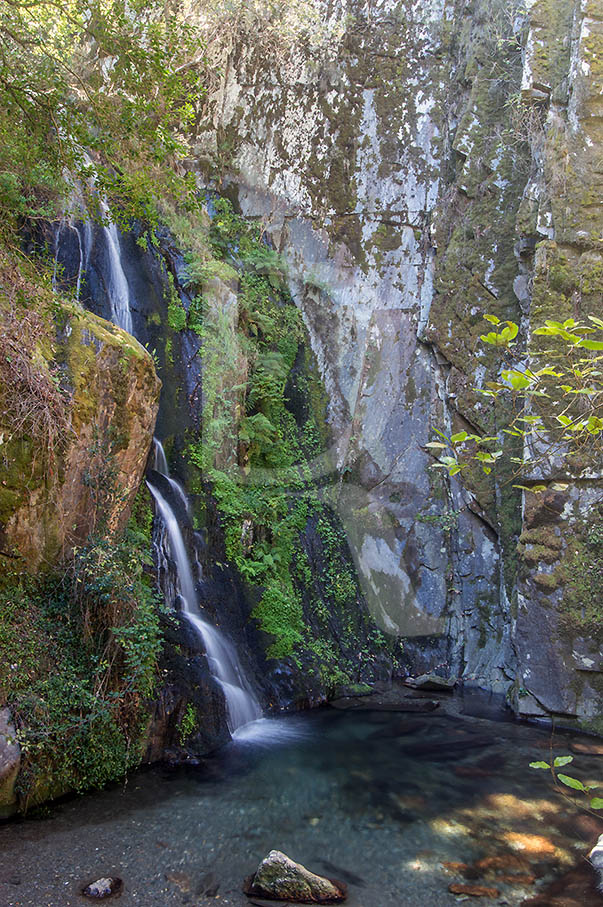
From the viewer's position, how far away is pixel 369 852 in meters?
5.00

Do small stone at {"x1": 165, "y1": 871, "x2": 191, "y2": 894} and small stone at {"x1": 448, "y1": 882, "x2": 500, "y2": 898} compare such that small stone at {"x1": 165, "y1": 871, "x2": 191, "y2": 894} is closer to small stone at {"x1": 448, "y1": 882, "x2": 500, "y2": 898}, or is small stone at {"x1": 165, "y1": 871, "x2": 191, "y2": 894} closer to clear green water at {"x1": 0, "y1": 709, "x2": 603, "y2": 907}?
clear green water at {"x1": 0, "y1": 709, "x2": 603, "y2": 907}

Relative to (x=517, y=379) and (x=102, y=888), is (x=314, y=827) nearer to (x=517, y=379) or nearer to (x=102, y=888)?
(x=102, y=888)

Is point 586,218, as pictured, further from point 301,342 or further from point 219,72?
point 219,72

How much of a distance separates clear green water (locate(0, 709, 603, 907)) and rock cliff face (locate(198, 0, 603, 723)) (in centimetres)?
293

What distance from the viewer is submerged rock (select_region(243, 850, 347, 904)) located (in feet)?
14.0

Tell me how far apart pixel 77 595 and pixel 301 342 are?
808 cm

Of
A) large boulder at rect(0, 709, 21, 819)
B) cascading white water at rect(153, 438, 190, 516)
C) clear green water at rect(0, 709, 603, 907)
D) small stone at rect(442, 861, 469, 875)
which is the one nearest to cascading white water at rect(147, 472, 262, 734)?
cascading white water at rect(153, 438, 190, 516)

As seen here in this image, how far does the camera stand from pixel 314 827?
5.36 m

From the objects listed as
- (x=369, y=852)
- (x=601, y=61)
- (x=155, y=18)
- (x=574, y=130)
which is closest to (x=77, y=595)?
(x=369, y=852)

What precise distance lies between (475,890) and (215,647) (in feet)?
13.5

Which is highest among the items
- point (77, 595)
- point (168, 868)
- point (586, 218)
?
point (586, 218)

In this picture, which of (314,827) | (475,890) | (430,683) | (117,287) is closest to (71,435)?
(117,287)

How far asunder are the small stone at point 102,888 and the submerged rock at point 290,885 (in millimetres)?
849

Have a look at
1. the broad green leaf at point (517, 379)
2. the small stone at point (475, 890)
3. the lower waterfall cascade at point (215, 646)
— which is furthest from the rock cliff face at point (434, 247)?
the broad green leaf at point (517, 379)
